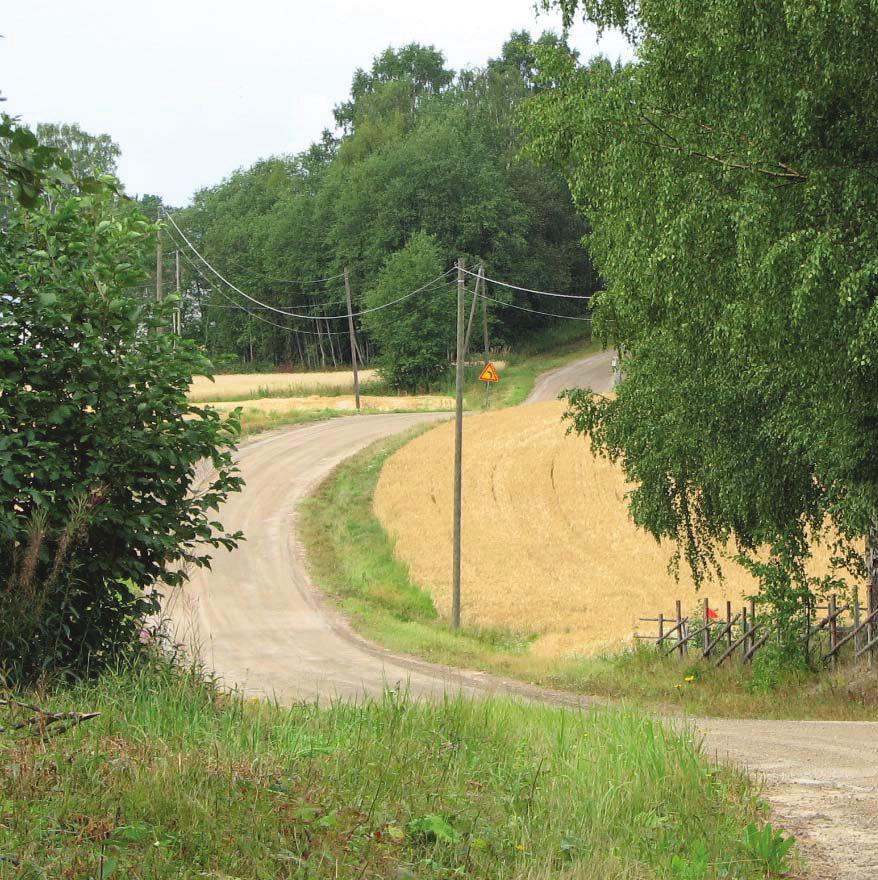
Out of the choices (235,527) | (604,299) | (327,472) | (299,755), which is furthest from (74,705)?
(327,472)

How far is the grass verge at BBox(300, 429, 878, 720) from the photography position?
54.8 ft

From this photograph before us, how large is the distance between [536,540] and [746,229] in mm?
21823

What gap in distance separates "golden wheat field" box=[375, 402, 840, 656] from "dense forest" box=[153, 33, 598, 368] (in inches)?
999

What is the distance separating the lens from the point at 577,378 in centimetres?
6744

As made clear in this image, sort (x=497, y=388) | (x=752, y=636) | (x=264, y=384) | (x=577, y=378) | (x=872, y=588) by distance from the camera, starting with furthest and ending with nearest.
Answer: (x=264, y=384) → (x=577, y=378) → (x=497, y=388) → (x=752, y=636) → (x=872, y=588)

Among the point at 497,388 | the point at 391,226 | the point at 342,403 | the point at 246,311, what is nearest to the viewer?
the point at 342,403

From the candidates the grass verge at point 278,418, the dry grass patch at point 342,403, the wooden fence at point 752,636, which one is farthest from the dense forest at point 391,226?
the wooden fence at point 752,636

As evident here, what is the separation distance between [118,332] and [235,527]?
1122 inches

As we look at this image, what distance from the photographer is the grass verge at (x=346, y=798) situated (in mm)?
4438

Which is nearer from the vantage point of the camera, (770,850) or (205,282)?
(770,850)

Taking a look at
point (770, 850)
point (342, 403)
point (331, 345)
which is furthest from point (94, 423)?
point (331, 345)

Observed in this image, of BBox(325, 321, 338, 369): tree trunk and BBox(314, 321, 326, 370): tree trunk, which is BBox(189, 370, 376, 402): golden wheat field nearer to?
BBox(314, 321, 326, 370): tree trunk

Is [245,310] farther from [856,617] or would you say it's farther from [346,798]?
[346,798]

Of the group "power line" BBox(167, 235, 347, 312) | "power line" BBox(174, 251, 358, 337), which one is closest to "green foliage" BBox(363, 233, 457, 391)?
"power line" BBox(167, 235, 347, 312)
